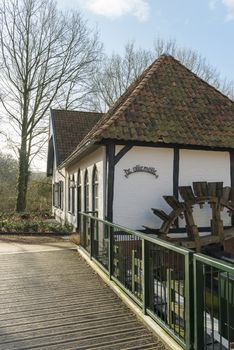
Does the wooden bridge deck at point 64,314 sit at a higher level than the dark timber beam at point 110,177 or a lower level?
lower

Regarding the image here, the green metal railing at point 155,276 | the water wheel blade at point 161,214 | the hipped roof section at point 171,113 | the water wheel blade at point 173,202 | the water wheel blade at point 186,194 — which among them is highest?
the hipped roof section at point 171,113

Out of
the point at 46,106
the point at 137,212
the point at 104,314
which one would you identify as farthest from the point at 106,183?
the point at 46,106

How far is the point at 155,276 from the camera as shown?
5.22 metres

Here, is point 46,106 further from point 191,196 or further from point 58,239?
point 191,196

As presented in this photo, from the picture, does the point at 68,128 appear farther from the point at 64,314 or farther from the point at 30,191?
the point at 64,314

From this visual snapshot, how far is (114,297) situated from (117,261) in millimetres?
718

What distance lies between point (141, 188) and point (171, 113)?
2595 mm

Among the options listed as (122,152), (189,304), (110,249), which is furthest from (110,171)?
(189,304)

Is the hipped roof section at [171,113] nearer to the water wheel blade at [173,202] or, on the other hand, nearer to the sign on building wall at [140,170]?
the sign on building wall at [140,170]

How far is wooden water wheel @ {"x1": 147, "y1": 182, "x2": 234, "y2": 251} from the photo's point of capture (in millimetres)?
10289

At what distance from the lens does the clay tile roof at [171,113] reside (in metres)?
10.5

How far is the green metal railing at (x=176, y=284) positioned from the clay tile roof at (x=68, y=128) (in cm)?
1367

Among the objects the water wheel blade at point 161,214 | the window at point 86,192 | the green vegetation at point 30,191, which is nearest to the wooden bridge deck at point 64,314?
the water wheel blade at point 161,214

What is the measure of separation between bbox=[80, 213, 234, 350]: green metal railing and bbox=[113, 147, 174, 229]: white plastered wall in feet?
8.53
